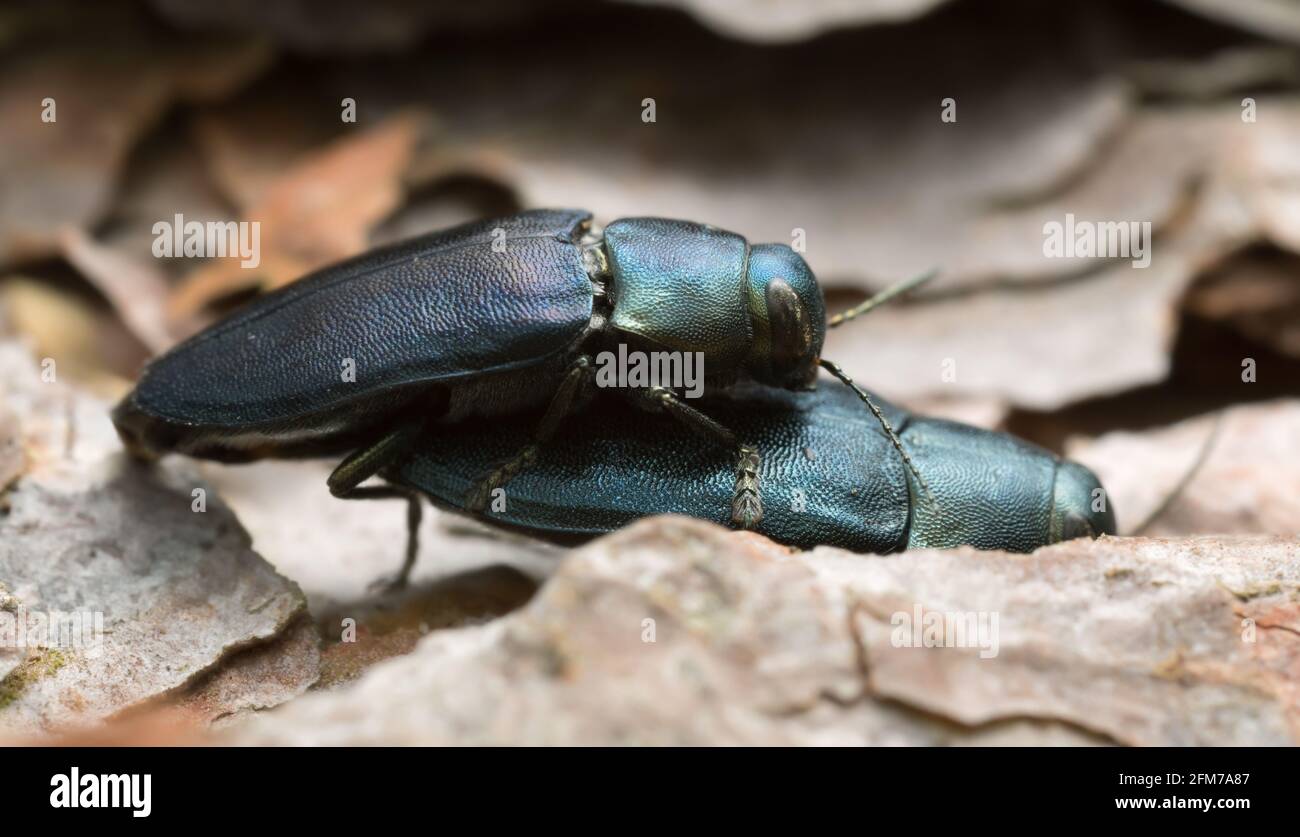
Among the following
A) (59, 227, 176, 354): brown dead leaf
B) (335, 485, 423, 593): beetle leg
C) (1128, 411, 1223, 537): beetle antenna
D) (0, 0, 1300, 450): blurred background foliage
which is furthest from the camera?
(0, 0, 1300, 450): blurred background foliage

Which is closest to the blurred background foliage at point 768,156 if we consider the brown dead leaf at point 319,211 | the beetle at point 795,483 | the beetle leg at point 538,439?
the brown dead leaf at point 319,211

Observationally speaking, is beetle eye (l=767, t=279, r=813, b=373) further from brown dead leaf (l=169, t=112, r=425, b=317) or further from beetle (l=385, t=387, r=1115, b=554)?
brown dead leaf (l=169, t=112, r=425, b=317)

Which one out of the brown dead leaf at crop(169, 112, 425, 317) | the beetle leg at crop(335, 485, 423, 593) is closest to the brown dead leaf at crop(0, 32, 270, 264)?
the brown dead leaf at crop(169, 112, 425, 317)

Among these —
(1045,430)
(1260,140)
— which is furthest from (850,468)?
(1260,140)

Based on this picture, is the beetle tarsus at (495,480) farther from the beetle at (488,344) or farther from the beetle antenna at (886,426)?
the beetle antenna at (886,426)

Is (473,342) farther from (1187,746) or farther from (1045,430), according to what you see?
(1045,430)

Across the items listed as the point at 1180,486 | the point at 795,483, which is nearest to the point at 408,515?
the point at 795,483

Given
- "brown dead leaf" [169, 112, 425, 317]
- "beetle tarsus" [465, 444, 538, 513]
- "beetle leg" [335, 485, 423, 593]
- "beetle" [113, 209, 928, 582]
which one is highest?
"brown dead leaf" [169, 112, 425, 317]
